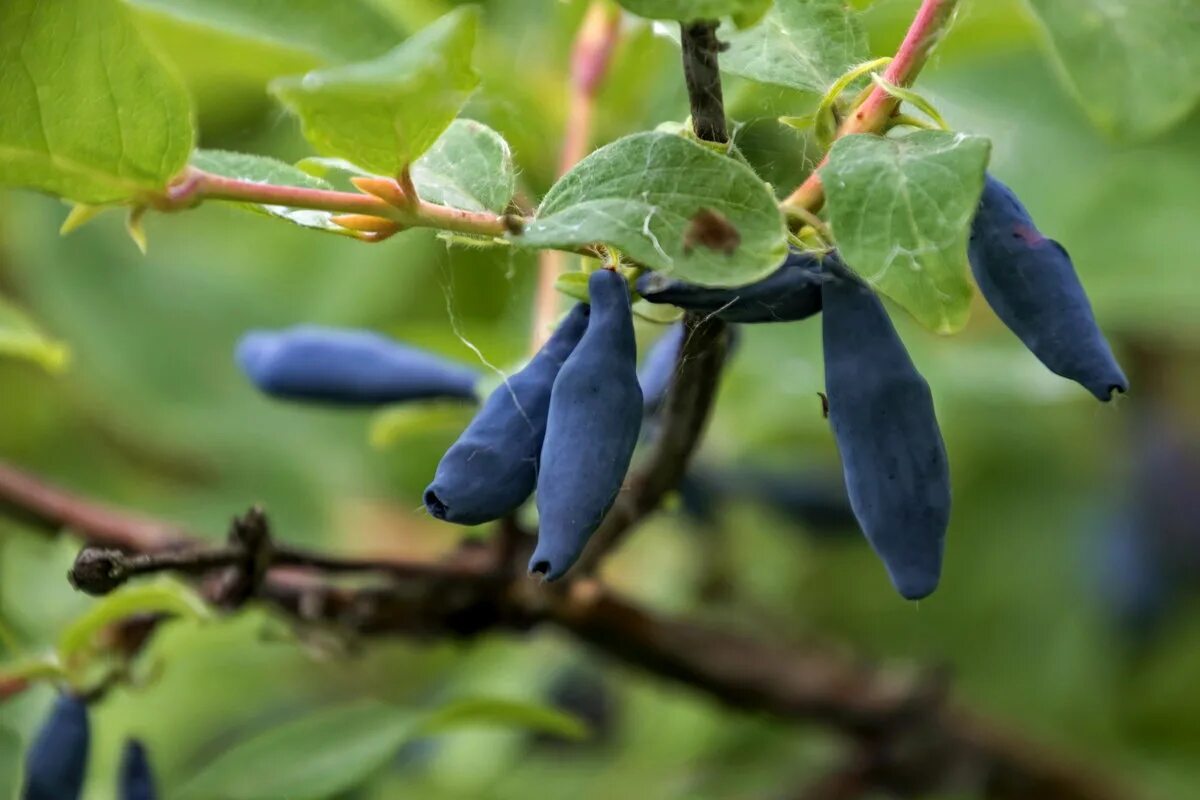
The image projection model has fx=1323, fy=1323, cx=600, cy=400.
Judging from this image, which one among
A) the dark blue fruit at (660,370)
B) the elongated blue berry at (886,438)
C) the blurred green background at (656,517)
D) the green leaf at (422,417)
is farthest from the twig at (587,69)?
the elongated blue berry at (886,438)

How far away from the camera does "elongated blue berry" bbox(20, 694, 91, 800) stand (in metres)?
0.64

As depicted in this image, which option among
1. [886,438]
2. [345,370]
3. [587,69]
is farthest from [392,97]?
[587,69]

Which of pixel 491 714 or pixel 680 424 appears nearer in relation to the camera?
pixel 680 424

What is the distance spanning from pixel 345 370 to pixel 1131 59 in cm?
41

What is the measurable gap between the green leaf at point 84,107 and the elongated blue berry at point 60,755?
0.96 ft

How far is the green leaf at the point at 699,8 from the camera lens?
15.5 inches

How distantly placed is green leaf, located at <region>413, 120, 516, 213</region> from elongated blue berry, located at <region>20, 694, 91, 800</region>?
0.35 m

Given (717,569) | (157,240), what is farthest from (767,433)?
(157,240)

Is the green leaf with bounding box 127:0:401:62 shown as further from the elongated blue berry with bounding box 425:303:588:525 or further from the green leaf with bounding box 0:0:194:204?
the elongated blue berry with bounding box 425:303:588:525

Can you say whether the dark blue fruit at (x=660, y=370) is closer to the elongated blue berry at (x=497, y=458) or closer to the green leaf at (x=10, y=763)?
the elongated blue berry at (x=497, y=458)

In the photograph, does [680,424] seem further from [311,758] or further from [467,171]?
[311,758]

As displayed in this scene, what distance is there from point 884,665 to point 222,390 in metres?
0.78

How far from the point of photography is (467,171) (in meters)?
0.49

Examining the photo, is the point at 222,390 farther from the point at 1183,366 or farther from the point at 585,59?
the point at 1183,366
